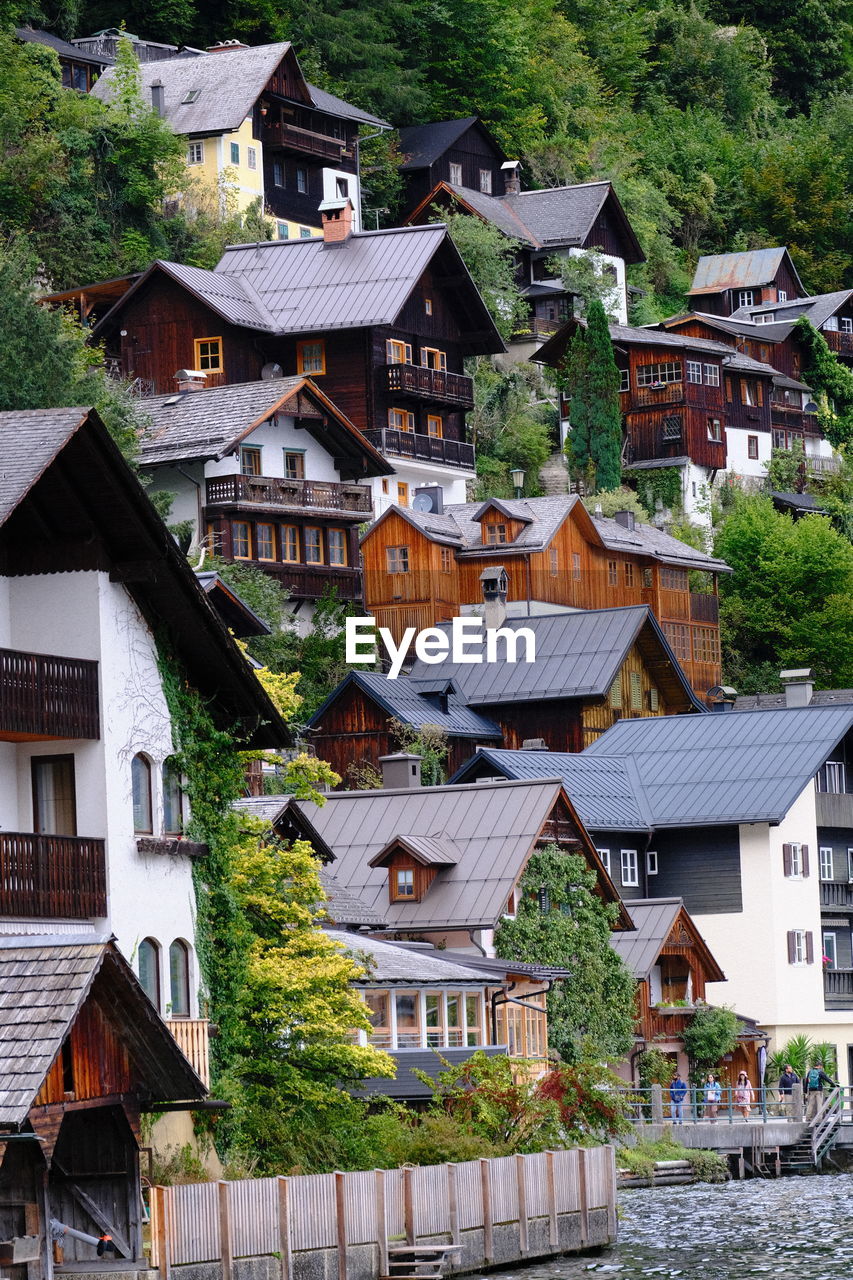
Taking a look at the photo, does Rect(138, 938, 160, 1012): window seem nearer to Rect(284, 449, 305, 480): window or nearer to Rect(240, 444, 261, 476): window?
Rect(240, 444, 261, 476): window

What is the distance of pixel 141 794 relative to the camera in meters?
36.4

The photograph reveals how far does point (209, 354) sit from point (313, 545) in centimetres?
1069

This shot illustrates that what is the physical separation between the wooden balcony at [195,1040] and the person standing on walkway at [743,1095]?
25.4 meters

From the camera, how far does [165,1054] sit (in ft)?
93.0

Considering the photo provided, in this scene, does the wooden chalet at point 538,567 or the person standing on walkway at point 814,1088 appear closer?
the person standing on walkway at point 814,1088

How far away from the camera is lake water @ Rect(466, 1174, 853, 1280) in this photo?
3716 cm

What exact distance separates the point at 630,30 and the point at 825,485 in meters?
41.9

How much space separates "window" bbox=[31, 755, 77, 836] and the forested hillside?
69.5m

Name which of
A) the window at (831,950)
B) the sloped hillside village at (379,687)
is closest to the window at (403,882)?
the sloped hillside village at (379,687)

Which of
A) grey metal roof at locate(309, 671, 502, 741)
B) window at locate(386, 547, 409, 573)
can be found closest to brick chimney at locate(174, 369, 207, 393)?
window at locate(386, 547, 409, 573)

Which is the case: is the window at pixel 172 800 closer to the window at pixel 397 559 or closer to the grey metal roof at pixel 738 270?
the window at pixel 397 559

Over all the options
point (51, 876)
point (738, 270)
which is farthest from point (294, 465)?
point (738, 270)

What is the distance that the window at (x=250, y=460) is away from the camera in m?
77.6

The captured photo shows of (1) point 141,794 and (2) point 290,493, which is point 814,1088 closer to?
(2) point 290,493
